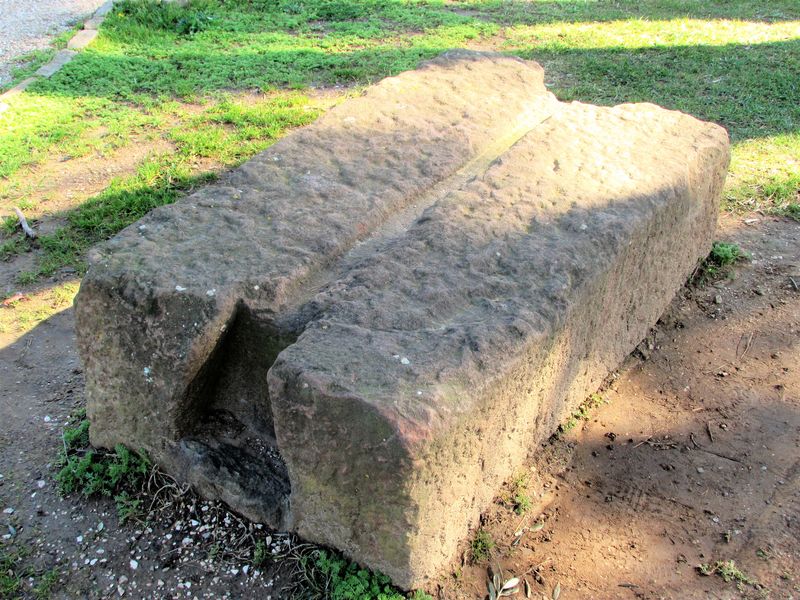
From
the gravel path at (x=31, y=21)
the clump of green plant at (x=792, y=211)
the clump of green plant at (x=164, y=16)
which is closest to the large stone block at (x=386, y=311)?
the clump of green plant at (x=792, y=211)

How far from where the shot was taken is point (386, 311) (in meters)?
2.27

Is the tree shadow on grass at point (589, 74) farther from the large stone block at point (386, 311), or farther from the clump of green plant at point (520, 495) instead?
the clump of green plant at point (520, 495)

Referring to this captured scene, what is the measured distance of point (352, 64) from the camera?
6000 mm

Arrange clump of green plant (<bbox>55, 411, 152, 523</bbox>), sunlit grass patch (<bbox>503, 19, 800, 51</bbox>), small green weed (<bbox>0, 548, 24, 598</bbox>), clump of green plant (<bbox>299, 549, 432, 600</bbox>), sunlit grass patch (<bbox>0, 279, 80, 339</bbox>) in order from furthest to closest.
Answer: sunlit grass patch (<bbox>503, 19, 800, 51</bbox>) < sunlit grass patch (<bbox>0, 279, 80, 339</bbox>) < clump of green plant (<bbox>55, 411, 152, 523</bbox>) < small green weed (<bbox>0, 548, 24, 598</bbox>) < clump of green plant (<bbox>299, 549, 432, 600</bbox>)

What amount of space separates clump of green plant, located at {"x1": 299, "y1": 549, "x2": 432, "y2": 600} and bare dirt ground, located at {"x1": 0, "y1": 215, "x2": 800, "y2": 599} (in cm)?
9

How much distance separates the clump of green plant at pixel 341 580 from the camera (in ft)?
7.17

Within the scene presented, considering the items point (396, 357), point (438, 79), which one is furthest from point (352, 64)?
point (396, 357)

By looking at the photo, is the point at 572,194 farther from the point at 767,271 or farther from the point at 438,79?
the point at 767,271

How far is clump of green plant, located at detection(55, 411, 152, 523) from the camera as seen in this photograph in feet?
8.35

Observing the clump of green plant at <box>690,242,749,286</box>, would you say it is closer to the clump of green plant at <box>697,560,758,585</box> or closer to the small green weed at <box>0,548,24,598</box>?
the clump of green plant at <box>697,560,758,585</box>

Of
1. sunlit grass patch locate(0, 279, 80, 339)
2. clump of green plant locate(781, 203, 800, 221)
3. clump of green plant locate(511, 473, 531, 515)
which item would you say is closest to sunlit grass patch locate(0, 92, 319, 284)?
sunlit grass patch locate(0, 279, 80, 339)

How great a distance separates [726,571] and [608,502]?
410 mm

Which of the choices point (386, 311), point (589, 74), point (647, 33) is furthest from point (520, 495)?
point (647, 33)

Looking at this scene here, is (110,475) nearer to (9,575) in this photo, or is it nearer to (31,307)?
(9,575)
